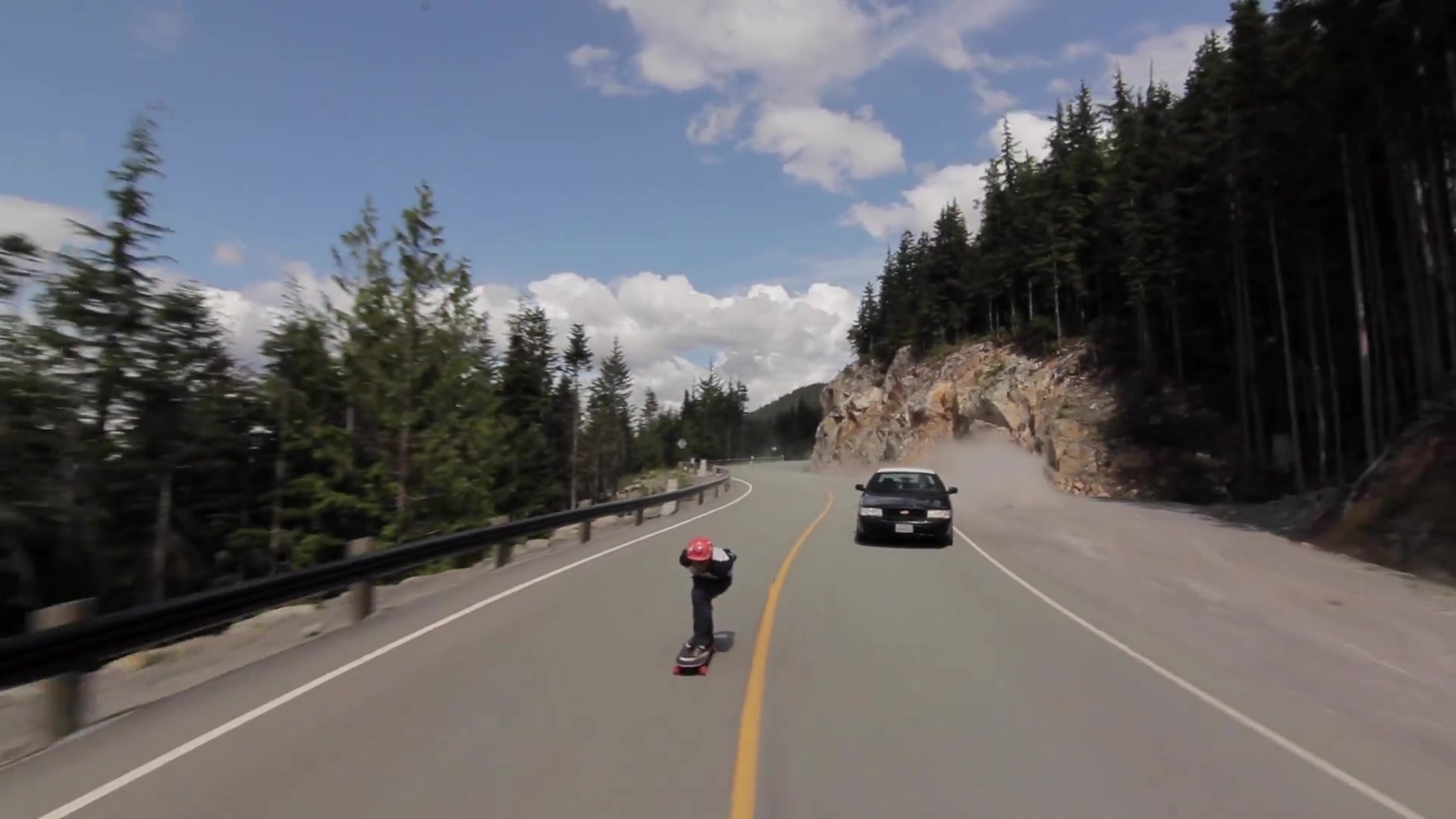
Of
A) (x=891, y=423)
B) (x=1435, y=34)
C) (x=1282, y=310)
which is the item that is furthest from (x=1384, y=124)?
(x=891, y=423)

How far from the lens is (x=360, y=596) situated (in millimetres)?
11586

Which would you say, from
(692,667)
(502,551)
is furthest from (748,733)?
(502,551)

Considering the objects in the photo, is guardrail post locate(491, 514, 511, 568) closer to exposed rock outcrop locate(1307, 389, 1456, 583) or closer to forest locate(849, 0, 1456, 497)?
exposed rock outcrop locate(1307, 389, 1456, 583)

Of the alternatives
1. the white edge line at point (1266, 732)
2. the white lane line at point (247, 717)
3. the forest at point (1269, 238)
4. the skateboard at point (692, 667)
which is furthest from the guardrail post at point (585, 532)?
the forest at point (1269, 238)

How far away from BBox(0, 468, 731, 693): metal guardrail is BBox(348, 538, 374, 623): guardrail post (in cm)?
1

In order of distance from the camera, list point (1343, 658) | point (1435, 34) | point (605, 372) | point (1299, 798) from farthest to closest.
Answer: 1. point (605, 372)
2. point (1435, 34)
3. point (1343, 658)
4. point (1299, 798)

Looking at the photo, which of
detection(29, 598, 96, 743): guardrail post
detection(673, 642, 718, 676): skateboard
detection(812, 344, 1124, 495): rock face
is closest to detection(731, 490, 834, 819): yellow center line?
detection(673, 642, 718, 676): skateboard

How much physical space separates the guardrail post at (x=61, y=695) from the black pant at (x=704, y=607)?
A: 4634 millimetres

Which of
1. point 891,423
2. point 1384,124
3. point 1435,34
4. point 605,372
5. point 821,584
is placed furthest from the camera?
point 605,372

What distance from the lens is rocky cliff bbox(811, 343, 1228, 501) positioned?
42469mm

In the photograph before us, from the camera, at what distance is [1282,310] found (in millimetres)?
35812

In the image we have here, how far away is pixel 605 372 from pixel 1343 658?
104m

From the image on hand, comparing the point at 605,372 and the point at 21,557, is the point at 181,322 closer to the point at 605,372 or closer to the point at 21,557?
the point at 21,557

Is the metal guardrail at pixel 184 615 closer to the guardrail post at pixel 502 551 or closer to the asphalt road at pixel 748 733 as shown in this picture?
the asphalt road at pixel 748 733
